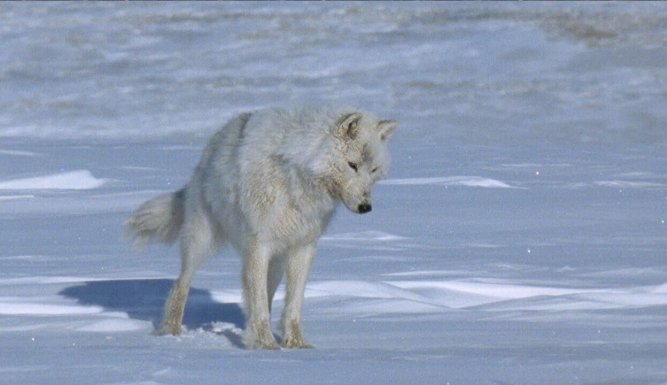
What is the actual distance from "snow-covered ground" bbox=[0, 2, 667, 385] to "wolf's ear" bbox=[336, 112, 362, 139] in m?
0.70

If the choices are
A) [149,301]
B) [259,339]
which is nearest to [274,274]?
[259,339]

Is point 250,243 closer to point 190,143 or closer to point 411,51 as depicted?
point 190,143

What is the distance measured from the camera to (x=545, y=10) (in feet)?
60.5

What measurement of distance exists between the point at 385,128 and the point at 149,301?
5.00 feet

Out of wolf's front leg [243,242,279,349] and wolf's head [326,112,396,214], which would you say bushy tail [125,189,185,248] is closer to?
wolf's front leg [243,242,279,349]

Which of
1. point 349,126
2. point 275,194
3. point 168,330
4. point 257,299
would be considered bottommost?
point 168,330

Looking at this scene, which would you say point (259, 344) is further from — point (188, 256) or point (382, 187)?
point (382, 187)

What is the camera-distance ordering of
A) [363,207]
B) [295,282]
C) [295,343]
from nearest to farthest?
[363,207] → [295,343] → [295,282]

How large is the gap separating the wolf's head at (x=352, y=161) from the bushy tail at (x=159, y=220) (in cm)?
100

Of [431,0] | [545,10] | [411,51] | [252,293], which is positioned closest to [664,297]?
[252,293]

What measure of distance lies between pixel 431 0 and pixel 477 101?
6.26 m

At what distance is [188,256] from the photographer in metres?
5.16

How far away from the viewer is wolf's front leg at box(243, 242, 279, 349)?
15.8ft

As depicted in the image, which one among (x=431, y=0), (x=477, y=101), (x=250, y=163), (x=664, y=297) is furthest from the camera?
(x=431, y=0)
